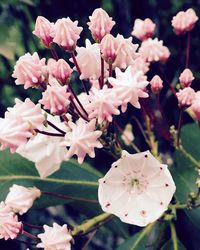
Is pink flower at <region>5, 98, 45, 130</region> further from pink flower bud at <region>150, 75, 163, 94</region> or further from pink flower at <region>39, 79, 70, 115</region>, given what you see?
pink flower bud at <region>150, 75, 163, 94</region>

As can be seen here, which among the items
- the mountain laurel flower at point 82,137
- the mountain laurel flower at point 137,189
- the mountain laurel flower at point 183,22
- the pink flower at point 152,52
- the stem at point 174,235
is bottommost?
the stem at point 174,235

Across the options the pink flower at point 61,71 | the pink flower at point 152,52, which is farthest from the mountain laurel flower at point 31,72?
the pink flower at point 152,52

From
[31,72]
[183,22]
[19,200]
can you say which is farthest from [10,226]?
[183,22]

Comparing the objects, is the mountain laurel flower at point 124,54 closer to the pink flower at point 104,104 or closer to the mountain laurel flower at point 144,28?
the pink flower at point 104,104

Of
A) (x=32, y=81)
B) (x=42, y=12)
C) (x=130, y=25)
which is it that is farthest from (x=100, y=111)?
(x=42, y=12)

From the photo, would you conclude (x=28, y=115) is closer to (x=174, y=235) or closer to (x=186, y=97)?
(x=186, y=97)

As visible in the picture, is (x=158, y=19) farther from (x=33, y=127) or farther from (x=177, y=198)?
(x=33, y=127)
